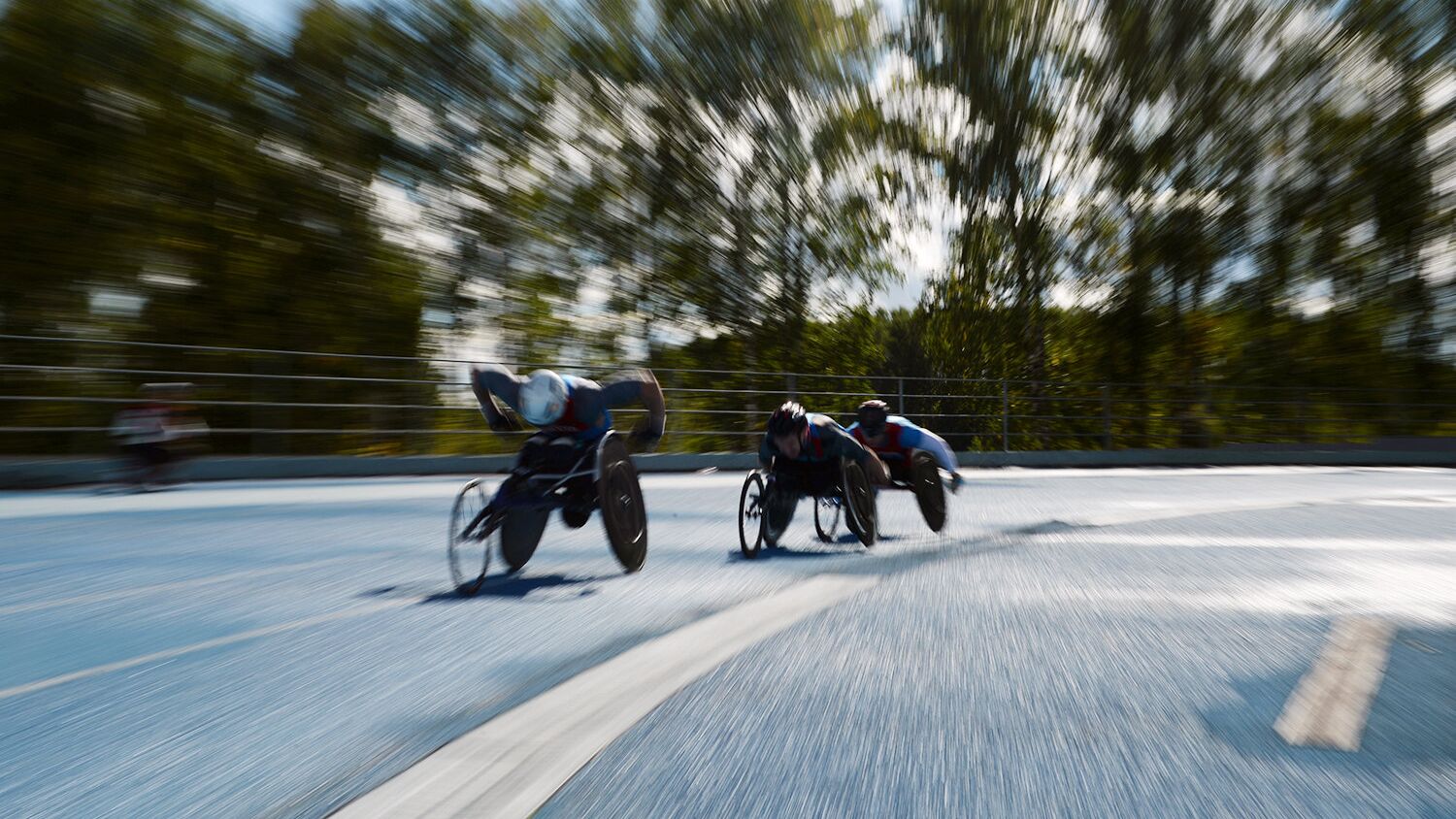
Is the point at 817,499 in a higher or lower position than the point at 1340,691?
higher

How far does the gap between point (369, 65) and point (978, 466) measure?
14.1m

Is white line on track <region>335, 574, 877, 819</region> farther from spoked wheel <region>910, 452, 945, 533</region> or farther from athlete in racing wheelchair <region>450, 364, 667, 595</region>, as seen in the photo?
spoked wheel <region>910, 452, 945, 533</region>

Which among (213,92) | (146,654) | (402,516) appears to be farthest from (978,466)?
(146,654)

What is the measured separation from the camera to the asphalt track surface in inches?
120

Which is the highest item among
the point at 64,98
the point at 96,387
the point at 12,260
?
the point at 64,98

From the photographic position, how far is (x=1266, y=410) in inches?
1098

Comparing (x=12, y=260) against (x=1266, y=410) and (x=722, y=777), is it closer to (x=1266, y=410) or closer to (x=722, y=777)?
(x=722, y=777)

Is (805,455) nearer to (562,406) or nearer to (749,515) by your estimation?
(749,515)

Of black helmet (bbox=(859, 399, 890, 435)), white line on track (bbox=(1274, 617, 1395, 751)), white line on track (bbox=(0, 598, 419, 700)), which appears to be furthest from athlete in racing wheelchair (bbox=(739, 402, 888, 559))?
white line on track (bbox=(1274, 617, 1395, 751))

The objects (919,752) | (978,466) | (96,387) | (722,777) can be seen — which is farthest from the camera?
(978,466)

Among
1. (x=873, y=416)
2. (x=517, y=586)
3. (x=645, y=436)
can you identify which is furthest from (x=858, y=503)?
(x=517, y=586)

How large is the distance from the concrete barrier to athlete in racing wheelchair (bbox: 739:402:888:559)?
21.3ft

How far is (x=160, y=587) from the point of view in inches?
266

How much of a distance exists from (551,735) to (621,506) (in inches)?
134
